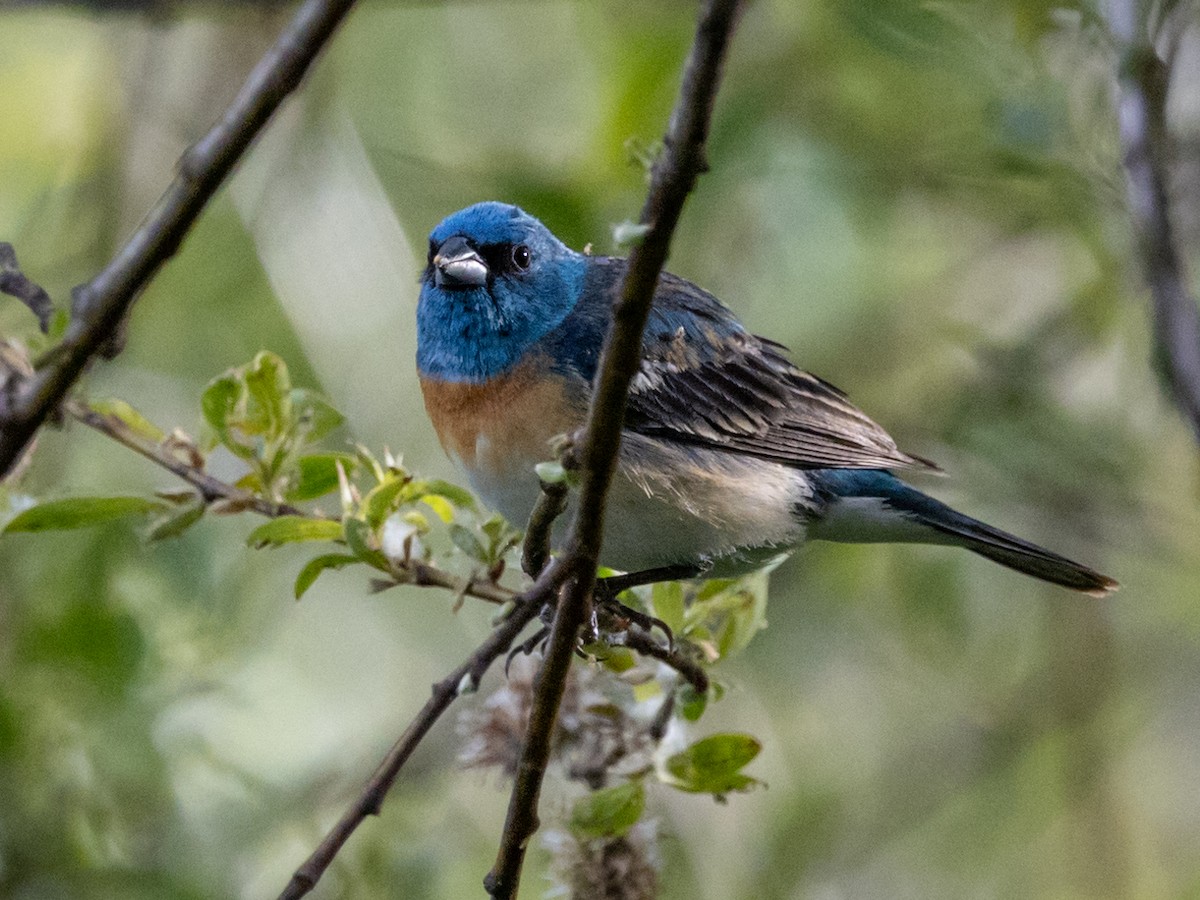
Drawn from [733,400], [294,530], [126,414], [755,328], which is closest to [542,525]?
[294,530]

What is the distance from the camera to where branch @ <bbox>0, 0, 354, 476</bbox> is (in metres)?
1.90

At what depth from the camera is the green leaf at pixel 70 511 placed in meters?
2.69

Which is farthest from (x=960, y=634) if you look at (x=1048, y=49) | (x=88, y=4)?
(x=88, y=4)

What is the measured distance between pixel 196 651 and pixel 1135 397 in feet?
13.1

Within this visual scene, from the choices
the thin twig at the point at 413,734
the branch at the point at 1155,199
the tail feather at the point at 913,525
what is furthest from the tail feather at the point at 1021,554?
the thin twig at the point at 413,734

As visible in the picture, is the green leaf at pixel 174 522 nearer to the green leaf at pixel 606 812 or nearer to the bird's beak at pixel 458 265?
the green leaf at pixel 606 812

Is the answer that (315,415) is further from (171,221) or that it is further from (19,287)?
(171,221)

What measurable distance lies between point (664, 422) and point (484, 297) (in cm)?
67

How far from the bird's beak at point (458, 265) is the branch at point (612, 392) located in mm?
1796

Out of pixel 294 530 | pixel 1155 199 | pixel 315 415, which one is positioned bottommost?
pixel 294 530

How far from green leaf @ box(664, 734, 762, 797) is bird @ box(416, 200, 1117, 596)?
0.93m

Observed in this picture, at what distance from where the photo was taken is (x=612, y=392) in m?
2.12

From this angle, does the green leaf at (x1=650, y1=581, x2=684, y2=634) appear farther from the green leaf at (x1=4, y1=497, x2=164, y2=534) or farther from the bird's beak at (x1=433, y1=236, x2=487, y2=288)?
the bird's beak at (x1=433, y1=236, x2=487, y2=288)

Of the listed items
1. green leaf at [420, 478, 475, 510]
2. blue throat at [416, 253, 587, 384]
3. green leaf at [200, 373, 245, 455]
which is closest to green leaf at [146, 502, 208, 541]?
green leaf at [200, 373, 245, 455]
